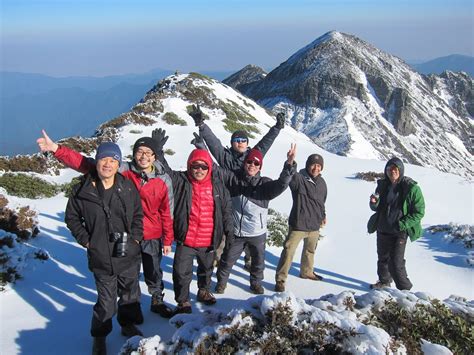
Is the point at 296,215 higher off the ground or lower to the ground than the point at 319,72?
lower

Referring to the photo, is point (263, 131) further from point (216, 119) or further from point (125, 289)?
point (125, 289)

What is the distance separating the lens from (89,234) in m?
3.98

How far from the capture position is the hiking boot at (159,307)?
491 cm

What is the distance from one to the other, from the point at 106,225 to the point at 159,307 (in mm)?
1596


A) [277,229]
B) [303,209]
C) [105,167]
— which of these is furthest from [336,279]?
[105,167]

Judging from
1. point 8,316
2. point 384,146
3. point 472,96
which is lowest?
point 8,316

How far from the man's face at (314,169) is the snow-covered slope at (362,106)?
46841mm

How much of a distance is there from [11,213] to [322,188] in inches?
232

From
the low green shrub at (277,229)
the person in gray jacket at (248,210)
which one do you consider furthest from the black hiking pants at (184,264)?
the low green shrub at (277,229)

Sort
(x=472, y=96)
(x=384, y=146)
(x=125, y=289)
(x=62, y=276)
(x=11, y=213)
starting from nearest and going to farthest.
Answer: (x=125, y=289)
(x=62, y=276)
(x=11, y=213)
(x=384, y=146)
(x=472, y=96)

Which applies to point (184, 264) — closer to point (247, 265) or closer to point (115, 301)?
point (115, 301)

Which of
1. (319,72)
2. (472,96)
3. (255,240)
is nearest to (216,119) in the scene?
(255,240)

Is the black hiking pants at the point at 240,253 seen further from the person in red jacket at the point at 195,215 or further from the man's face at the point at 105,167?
the man's face at the point at 105,167

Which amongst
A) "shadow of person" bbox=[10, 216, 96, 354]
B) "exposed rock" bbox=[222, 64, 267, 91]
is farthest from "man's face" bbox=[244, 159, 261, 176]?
"exposed rock" bbox=[222, 64, 267, 91]
